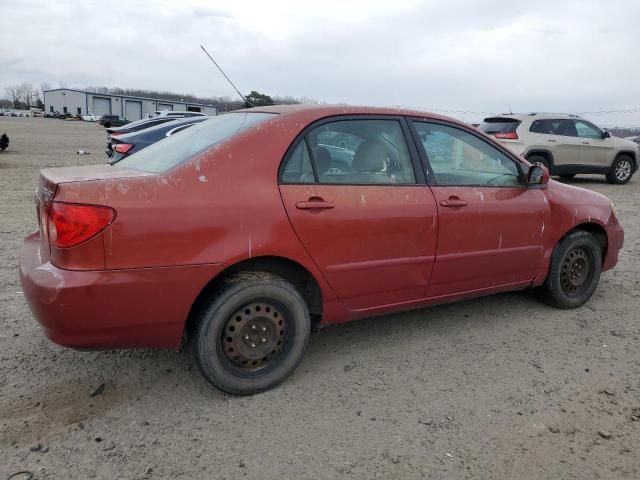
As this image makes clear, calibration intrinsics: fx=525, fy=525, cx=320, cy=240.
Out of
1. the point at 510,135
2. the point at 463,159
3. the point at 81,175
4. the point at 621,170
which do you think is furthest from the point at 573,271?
the point at 621,170

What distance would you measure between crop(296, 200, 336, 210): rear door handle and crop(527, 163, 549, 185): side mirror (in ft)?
5.68

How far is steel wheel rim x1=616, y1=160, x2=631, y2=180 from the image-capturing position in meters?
13.4

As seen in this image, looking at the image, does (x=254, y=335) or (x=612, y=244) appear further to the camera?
(x=612, y=244)

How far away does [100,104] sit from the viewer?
96.0 metres

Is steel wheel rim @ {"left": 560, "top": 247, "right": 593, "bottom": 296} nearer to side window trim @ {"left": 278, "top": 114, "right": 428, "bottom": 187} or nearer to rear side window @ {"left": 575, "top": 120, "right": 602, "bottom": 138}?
side window trim @ {"left": 278, "top": 114, "right": 428, "bottom": 187}

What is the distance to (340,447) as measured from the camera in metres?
2.54

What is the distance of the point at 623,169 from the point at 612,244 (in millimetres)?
10548

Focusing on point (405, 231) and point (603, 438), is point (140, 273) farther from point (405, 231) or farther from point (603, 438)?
point (603, 438)

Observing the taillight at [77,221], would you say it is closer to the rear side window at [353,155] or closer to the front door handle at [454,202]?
the rear side window at [353,155]

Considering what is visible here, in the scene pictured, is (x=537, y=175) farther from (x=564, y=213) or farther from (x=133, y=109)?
(x=133, y=109)

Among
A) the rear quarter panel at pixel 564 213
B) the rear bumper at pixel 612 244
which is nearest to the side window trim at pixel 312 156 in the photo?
the rear quarter panel at pixel 564 213

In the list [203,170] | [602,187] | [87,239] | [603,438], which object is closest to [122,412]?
[87,239]

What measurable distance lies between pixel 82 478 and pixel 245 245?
1287mm

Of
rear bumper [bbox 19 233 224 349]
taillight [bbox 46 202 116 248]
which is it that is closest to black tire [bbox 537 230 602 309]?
rear bumper [bbox 19 233 224 349]
